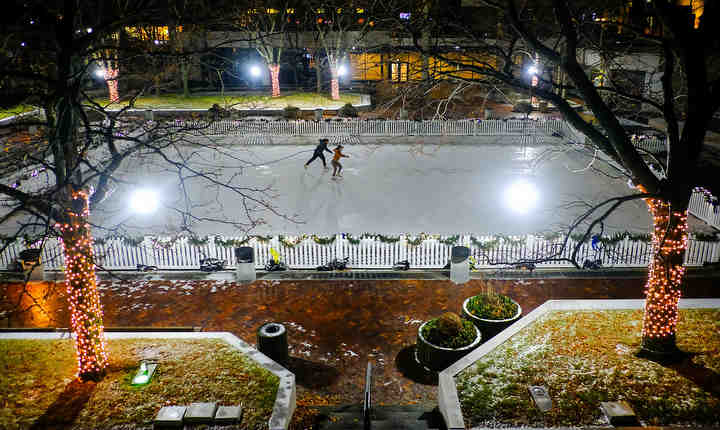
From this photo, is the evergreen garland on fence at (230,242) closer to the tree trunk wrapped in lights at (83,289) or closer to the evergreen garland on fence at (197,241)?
the evergreen garland on fence at (197,241)

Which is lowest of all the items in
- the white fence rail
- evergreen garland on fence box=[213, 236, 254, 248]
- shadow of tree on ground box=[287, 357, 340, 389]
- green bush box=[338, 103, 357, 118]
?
shadow of tree on ground box=[287, 357, 340, 389]

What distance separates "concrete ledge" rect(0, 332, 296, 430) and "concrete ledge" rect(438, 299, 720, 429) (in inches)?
90.4

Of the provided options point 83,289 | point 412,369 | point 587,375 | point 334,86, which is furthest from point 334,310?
point 334,86

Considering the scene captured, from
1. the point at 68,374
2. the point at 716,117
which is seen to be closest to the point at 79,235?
the point at 68,374

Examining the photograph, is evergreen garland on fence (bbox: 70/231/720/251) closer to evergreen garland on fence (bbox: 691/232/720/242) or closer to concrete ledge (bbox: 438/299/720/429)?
evergreen garland on fence (bbox: 691/232/720/242)

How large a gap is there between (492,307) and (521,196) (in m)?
8.59

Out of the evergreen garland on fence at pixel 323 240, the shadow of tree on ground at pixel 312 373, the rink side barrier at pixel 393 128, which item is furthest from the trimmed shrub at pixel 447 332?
the rink side barrier at pixel 393 128

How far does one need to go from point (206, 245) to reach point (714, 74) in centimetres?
2612

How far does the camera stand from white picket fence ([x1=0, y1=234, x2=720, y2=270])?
13984 mm

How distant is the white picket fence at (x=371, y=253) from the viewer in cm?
1398

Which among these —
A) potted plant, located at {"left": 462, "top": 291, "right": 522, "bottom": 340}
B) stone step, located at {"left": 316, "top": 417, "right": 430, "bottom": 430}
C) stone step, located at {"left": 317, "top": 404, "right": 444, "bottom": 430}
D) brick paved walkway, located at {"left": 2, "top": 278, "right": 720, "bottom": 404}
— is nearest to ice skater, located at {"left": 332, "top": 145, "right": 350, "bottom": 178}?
brick paved walkway, located at {"left": 2, "top": 278, "right": 720, "bottom": 404}

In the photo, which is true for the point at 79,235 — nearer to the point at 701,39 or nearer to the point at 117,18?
the point at 117,18

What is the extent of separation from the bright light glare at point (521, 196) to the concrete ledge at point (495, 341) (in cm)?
655

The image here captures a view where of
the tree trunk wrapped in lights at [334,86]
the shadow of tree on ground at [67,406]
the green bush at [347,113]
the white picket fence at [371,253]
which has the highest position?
the tree trunk wrapped in lights at [334,86]
